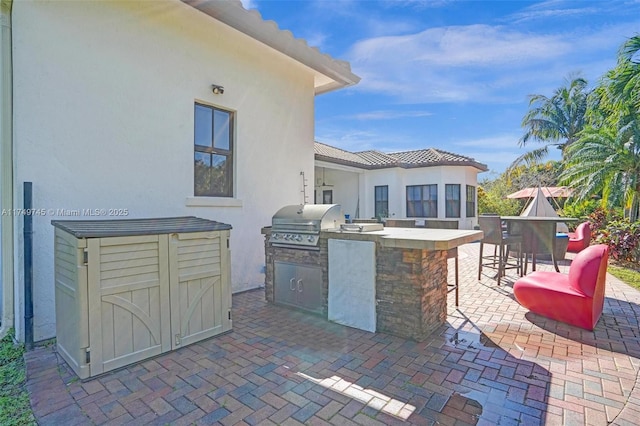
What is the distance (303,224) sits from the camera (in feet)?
17.3

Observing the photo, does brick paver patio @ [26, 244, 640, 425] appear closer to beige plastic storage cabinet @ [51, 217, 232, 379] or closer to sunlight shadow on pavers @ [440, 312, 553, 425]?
sunlight shadow on pavers @ [440, 312, 553, 425]

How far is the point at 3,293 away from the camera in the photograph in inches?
172

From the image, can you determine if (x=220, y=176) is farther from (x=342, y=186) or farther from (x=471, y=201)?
(x=471, y=201)

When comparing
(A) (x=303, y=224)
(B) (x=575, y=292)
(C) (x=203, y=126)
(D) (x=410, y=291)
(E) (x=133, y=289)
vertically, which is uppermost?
(C) (x=203, y=126)

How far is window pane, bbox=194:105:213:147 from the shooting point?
631 centimetres

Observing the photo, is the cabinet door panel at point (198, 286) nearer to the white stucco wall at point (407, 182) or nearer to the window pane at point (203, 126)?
the window pane at point (203, 126)

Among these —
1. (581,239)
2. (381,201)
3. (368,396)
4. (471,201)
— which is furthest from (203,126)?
(471,201)

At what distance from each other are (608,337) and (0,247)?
8518 millimetres

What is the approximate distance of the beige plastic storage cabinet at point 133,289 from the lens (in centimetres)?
333

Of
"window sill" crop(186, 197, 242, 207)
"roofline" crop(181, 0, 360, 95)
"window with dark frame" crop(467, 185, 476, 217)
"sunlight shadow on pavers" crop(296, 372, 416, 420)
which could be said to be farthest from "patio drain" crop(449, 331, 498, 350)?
"window with dark frame" crop(467, 185, 476, 217)

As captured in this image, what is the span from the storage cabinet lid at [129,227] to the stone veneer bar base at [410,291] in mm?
2326

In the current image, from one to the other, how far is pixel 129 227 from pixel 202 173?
8.89 feet

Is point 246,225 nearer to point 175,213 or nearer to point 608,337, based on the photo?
point 175,213

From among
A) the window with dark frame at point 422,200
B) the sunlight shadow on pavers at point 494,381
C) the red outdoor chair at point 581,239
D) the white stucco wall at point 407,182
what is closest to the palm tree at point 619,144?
the red outdoor chair at point 581,239
